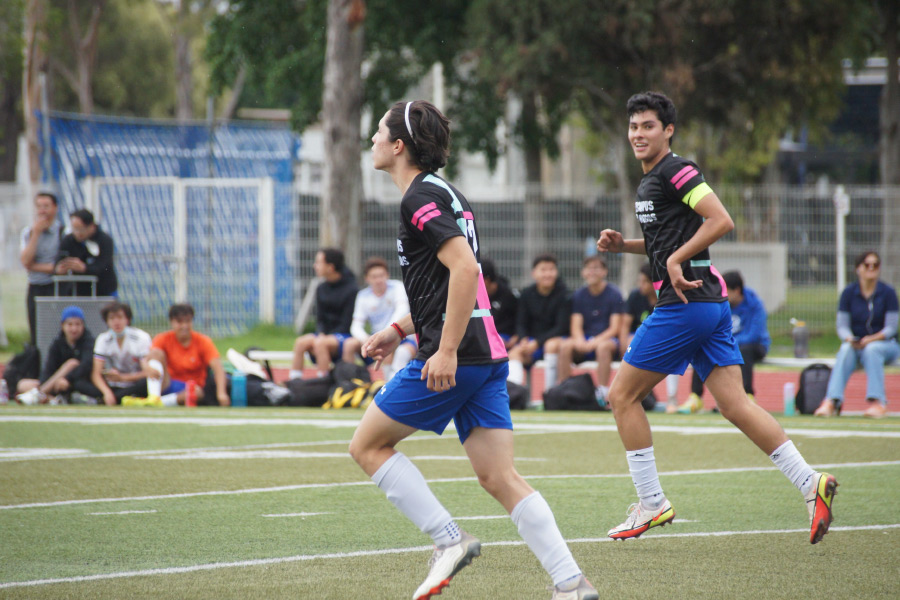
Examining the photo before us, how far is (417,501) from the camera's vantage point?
168 inches

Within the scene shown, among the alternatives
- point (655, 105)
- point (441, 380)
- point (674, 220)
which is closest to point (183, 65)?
point (655, 105)

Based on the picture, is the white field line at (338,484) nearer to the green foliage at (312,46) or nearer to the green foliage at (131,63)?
the green foliage at (312,46)

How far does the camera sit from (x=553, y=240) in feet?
64.3

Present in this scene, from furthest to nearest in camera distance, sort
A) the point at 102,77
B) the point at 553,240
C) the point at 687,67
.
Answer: the point at 102,77, the point at 687,67, the point at 553,240

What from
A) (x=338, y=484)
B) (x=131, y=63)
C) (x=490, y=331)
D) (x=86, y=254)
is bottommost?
(x=338, y=484)

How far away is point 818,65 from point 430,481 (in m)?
18.1

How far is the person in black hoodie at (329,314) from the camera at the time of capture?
532 inches

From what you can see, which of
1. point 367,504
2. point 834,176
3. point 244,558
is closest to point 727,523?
point 367,504

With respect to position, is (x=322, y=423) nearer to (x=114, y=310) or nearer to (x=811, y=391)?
(x=114, y=310)

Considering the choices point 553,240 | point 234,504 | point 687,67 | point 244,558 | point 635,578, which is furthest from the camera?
point 687,67

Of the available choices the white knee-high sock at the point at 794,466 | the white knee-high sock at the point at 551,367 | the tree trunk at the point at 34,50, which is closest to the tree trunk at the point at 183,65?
the tree trunk at the point at 34,50

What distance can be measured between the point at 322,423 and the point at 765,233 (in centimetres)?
1097

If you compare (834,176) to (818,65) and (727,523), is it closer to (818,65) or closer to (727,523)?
(818,65)

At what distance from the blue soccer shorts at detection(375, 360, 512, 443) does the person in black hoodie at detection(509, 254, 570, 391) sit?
8720 mm
